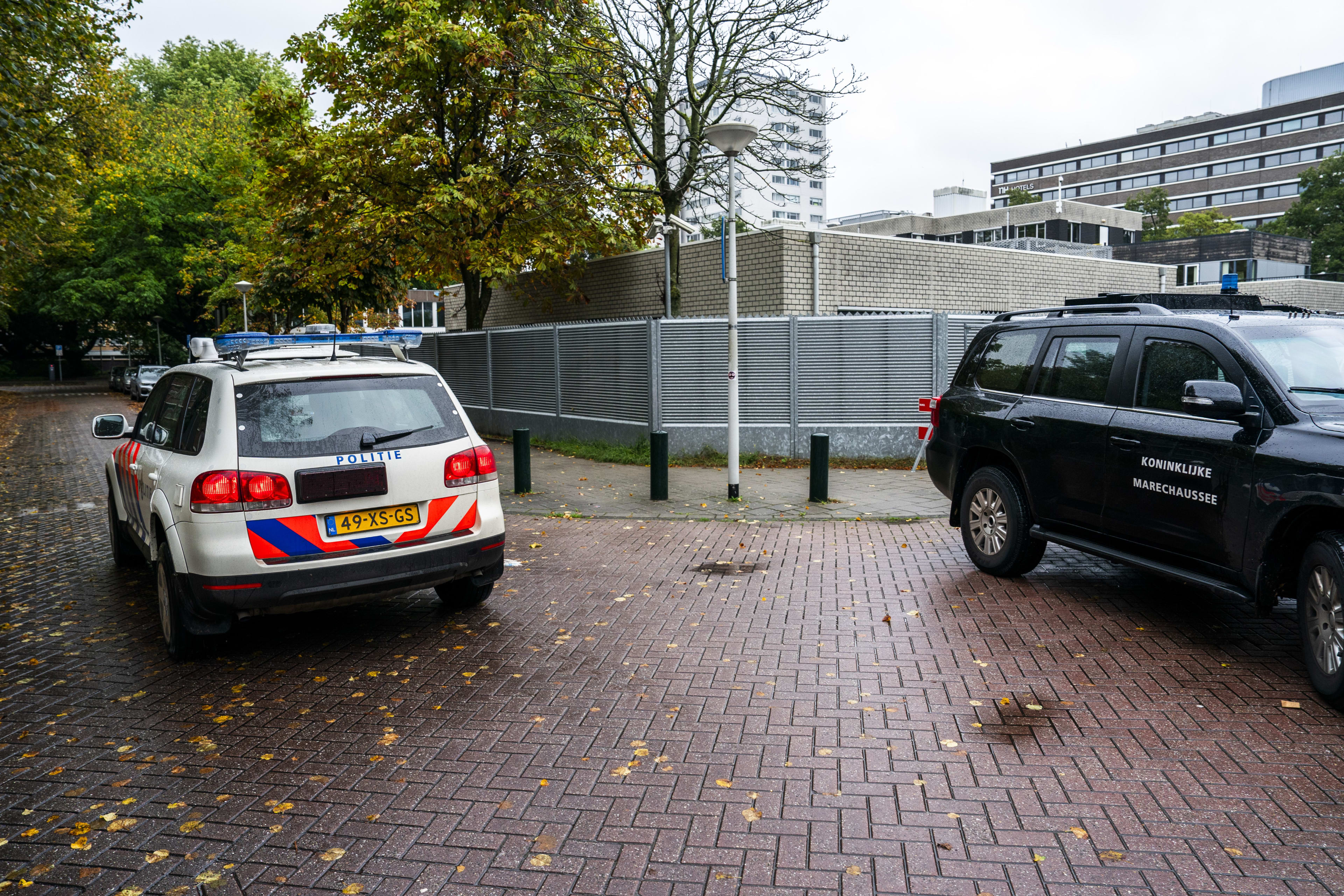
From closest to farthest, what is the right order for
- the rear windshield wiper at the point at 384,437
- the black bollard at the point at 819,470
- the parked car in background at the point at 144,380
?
the rear windshield wiper at the point at 384,437
the black bollard at the point at 819,470
the parked car in background at the point at 144,380

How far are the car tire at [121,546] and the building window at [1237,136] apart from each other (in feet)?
332

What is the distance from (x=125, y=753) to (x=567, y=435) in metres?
13.5

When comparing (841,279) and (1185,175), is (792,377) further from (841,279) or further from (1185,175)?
(1185,175)

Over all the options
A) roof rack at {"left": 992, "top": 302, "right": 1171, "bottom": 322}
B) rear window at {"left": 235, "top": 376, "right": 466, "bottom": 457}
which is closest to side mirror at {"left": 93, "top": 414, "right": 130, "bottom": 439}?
rear window at {"left": 235, "top": 376, "right": 466, "bottom": 457}

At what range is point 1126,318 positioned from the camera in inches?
244

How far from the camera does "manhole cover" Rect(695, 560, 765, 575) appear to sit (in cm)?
775

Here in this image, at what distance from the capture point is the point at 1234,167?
8675cm

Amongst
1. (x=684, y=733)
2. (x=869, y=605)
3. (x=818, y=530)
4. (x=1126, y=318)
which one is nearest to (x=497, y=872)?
(x=684, y=733)

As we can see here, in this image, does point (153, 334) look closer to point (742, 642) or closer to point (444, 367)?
point (444, 367)

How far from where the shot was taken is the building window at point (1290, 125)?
266ft

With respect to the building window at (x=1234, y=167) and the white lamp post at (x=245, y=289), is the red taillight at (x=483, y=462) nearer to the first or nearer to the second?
the white lamp post at (x=245, y=289)

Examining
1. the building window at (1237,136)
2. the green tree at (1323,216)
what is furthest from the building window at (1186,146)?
the green tree at (1323,216)

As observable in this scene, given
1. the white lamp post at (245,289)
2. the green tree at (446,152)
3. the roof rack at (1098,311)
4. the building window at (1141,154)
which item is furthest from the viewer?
the building window at (1141,154)

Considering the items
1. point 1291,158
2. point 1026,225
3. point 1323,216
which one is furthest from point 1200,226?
point 1291,158
